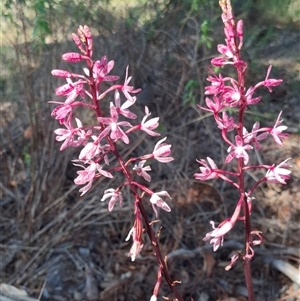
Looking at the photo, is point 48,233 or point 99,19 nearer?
point 48,233

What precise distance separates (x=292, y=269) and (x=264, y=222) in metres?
0.48

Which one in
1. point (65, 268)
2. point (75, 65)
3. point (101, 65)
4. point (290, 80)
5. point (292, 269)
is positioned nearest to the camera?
point (101, 65)

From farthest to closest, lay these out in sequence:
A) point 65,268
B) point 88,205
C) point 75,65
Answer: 1. point 75,65
2. point 88,205
3. point 65,268

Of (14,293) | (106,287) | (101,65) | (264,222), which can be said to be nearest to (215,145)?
(264,222)

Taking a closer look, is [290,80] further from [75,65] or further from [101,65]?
[101,65]

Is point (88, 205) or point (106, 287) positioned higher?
point (88, 205)

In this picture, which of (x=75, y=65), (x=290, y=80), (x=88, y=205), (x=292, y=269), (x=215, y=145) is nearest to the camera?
(x=292, y=269)

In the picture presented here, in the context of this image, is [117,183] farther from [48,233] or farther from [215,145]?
[215,145]

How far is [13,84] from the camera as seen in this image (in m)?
4.30

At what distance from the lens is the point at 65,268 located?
3.52 meters

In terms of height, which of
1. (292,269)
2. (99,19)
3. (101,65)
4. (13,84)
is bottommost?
(292,269)

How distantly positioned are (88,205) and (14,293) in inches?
30.9

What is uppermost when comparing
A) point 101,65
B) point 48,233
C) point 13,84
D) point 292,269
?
point 101,65

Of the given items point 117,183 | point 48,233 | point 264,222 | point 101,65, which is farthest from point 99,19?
point 101,65
